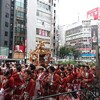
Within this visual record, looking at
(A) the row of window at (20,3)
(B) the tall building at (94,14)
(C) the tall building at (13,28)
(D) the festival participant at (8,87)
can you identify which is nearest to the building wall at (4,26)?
(C) the tall building at (13,28)

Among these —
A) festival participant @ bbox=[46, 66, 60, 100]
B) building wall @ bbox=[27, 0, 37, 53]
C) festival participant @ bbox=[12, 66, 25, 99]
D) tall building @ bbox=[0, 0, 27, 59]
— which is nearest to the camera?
festival participant @ bbox=[12, 66, 25, 99]

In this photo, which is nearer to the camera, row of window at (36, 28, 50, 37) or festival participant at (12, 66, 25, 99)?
festival participant at (12, 66, 25, 99)

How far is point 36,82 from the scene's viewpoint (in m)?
9.70

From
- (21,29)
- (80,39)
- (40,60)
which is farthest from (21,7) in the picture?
(80,39)

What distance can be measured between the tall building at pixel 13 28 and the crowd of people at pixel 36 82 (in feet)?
137

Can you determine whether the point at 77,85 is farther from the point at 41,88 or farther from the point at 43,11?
the point at 43,11

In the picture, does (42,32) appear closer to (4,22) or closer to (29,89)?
(4,22)

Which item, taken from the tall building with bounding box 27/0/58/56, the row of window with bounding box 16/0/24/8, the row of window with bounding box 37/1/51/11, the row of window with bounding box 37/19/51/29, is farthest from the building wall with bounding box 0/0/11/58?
the row of window with bounding box 37/1/51/11

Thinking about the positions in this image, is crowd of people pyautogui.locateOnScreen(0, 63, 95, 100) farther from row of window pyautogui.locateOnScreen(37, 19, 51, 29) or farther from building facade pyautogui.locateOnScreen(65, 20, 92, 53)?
building facade pyautogui.locateOnScreen(65, 20, 92, 53)

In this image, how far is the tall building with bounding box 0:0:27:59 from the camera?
54219 mm

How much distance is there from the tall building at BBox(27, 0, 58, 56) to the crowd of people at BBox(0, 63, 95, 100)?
5366 cm

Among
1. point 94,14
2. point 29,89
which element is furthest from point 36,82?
point 94,14

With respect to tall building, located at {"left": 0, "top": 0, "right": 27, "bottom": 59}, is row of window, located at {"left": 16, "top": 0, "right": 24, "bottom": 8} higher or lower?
higher

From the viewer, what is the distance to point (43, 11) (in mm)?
71938
